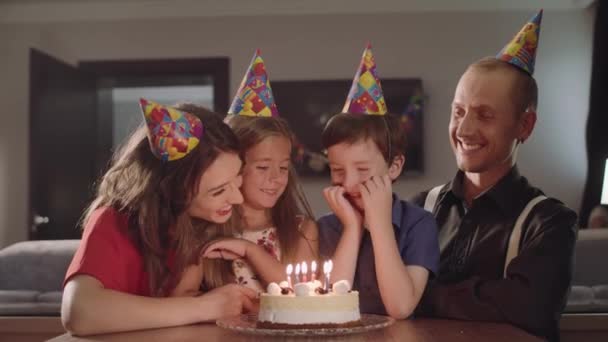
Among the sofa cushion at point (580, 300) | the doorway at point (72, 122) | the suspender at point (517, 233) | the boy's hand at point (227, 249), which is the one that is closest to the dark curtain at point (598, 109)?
the doorway at point (72, 122)

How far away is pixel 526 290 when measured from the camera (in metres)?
1.74

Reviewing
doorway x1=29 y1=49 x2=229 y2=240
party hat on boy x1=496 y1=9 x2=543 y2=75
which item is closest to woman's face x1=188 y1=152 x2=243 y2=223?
party hat on boy x1=496 y1=9 x2=543 y2=75

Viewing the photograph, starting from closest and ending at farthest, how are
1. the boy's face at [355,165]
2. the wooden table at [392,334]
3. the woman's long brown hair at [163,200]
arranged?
the wooden table at [392,334], the woman's long brown hair at [163,200], the boy's face at [355,165]

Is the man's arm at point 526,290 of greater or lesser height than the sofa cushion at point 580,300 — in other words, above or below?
above

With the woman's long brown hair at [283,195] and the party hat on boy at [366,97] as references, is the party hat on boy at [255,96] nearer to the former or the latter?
the woman's long brown hair at [283,195]

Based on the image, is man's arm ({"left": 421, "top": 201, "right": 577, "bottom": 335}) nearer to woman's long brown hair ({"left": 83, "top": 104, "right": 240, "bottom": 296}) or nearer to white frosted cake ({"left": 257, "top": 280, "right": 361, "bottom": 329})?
white frosted cake ({"left": 257, "top": 280, "right": 361, "bottom": 329})

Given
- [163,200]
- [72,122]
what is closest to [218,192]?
[163,200]

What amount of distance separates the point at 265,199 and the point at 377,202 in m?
0.31

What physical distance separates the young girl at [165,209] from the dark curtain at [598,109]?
537 centimetres

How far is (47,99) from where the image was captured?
6184mm

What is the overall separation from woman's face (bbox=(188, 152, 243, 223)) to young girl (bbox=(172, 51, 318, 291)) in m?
0.09

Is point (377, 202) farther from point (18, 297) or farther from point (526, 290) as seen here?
point (18, 297)

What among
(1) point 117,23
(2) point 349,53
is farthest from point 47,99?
(2) point 349,53

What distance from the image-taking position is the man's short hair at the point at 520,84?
2.11 metres
